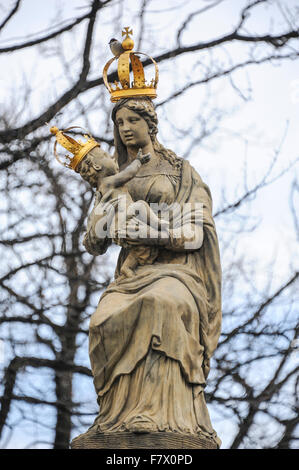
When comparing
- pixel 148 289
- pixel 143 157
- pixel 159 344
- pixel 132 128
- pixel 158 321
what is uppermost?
pixel 132 128

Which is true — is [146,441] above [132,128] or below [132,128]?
below

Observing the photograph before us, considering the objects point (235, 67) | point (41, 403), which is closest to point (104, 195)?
point (41, 403)

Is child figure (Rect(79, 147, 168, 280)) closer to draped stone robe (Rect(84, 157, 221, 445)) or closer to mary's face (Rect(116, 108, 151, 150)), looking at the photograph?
draped stone robe (Rect(84, 157, 221, 445))

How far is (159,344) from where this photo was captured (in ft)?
23.7

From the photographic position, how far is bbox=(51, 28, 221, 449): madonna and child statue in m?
7.16

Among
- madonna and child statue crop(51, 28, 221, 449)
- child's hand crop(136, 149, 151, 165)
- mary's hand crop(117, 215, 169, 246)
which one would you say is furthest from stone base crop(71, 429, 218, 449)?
child's hand crop(136, 149, 151, 165)

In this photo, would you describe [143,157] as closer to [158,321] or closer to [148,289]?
[148,289]

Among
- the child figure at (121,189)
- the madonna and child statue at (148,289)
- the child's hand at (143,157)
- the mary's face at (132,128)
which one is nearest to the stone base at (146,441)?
the madonna and child statue at (148,289)

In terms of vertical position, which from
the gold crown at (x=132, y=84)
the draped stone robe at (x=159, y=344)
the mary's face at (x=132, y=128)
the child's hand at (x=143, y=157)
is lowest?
the draped stone robe at (x=159, y=344)

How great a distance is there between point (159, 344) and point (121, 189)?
1175 mm

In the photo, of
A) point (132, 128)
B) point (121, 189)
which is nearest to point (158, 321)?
point (121, 189)

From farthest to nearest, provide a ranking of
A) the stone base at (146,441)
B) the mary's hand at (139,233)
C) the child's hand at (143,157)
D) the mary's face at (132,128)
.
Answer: the mary's face at (132,128), the child's hand at (143,157), the mary's hand at (139,233), the stone base at (146,441)

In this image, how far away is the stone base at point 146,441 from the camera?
6984 millimetres

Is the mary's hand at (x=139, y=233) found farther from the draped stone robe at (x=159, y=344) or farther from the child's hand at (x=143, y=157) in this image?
the child's hand at (x=143, y=157)
